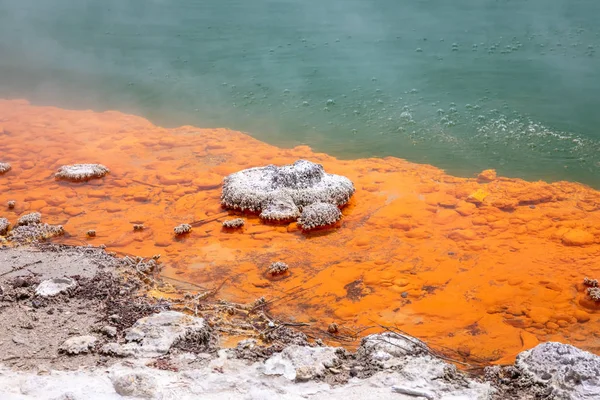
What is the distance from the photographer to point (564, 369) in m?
3.81

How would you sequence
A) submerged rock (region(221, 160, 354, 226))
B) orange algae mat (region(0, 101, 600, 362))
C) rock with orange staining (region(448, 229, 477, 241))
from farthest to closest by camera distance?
submerged rock (region(221, 160, 354, 226)), rock with orange staining (region(448, 229, 477, 241)), orange algae mat (region(0, 101, 600, 362))

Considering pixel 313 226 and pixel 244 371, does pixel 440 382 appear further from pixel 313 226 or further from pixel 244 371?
pixel 313 226

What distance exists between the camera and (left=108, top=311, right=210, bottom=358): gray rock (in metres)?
4.06

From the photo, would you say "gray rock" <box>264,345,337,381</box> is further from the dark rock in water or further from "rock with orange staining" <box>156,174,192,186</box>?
"rock with orange staining" <box>156,174,192,186</box>

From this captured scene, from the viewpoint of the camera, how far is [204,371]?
3.80 meters

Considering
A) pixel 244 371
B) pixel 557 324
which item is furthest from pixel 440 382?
pixel 557 324

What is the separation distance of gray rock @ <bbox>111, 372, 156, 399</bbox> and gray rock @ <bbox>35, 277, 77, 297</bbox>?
5.98ft

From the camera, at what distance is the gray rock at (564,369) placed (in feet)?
11.9

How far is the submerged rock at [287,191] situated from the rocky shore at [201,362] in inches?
96.6

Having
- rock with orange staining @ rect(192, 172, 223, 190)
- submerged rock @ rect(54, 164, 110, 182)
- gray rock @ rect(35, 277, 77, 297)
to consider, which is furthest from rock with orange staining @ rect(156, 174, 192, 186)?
gray rock @ rect(35, 277, 77, 297)

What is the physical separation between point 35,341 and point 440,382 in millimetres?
2948

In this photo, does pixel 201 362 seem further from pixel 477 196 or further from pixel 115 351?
pixel 477 196

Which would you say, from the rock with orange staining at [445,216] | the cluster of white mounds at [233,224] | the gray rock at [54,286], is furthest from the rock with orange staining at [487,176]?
the gray rock at [54,286]

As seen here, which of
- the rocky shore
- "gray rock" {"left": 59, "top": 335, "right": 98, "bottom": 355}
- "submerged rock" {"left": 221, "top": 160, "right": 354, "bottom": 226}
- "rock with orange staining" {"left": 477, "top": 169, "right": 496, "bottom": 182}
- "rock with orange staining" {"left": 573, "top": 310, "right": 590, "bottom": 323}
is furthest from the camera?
"rock with orange staining" {"left": 477, "top": 169, "right": 496, "bottom": 182}
